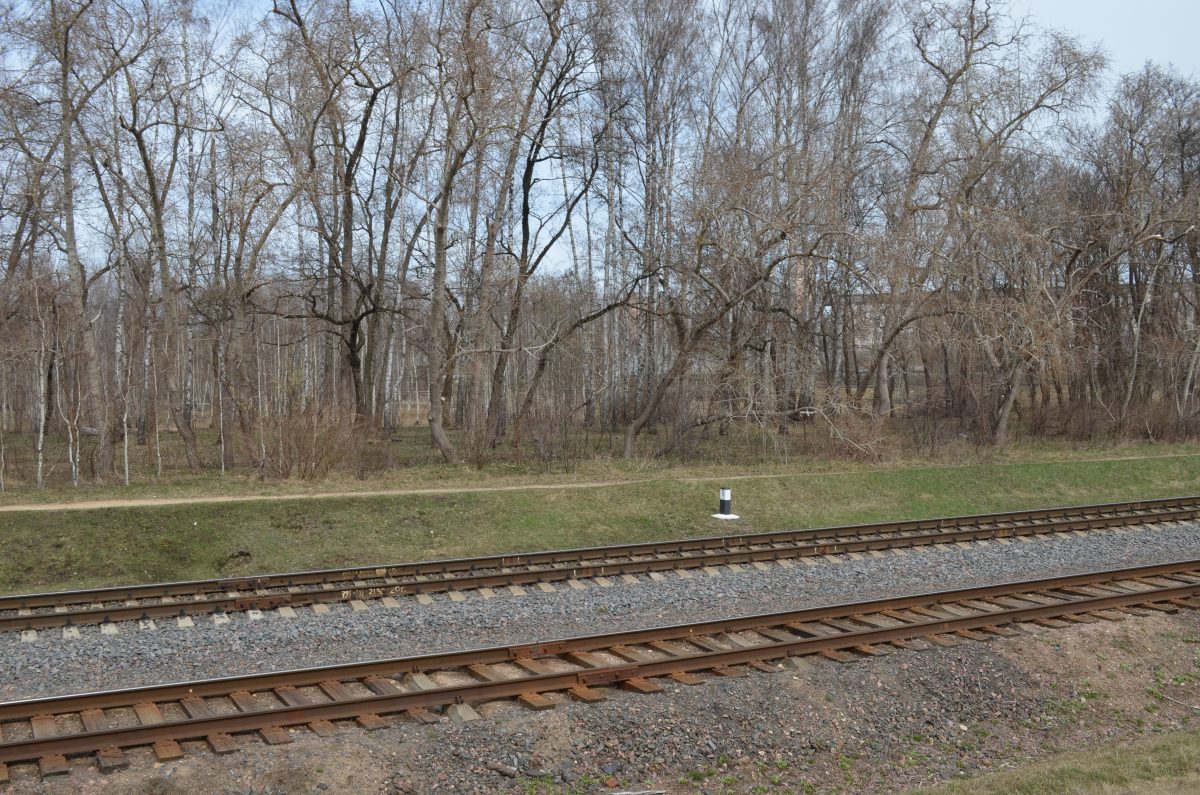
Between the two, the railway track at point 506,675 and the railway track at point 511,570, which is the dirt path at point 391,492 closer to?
the railway track at point 511,570

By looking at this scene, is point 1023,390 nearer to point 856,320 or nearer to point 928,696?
point 856,320

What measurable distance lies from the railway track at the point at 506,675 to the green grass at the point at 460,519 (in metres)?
6.42

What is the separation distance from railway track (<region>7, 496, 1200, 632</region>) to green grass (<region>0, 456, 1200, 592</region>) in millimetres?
1783

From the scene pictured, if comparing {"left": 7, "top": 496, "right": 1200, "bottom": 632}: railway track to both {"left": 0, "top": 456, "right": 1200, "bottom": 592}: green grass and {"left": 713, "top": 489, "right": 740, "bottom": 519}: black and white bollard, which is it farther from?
{"left": 713, "top": 489, "right": 740, "bottom": 519}: black and white bollard

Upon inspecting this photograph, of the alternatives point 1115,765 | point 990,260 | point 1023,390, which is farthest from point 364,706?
point 1023,390

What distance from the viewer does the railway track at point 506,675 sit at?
7.01 meters

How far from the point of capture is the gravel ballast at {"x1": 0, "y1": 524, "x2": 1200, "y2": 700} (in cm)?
929

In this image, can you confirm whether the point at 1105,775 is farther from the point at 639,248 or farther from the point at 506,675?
the point at 639,248

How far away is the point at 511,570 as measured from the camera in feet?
43.6

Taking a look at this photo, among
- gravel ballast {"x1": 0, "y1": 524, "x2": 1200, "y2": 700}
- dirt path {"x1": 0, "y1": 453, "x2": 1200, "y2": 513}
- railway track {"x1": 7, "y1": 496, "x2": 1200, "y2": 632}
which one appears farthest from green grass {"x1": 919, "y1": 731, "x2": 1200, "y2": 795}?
dirt path {"x1": 0, "y1": 453, "x2": 1200, "y2": 513}

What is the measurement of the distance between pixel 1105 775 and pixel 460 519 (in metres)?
11.7

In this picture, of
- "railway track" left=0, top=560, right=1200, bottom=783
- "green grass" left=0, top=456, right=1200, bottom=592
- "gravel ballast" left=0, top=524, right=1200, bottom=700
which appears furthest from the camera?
"green grass" left=0, top=456, right=1200, bottom=592

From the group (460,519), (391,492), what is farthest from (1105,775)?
(391,492)

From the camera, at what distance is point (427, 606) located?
11453 millimetres
